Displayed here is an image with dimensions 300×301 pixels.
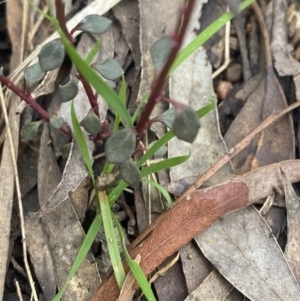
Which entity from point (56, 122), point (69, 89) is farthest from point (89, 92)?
point (56, 122)

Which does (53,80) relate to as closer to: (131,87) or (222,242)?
(131,87)

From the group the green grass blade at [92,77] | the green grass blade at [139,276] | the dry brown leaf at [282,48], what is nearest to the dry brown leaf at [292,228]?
the dry brown leaf at [282,48]

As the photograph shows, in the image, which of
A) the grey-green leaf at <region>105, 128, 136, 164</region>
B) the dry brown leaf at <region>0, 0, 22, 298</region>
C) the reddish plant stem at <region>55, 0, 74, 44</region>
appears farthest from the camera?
the dry brown leaf at <region>0, 0, 22, 298</region>

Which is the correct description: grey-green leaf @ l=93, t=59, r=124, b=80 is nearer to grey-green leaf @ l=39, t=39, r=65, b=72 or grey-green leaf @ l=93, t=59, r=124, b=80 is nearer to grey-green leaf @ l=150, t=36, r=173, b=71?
grey-green leaf @ l=39, t=39, r=65, b=72

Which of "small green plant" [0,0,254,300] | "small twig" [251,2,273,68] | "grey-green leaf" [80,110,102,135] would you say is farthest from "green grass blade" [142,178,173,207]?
"small twig" [251,2,273,68]

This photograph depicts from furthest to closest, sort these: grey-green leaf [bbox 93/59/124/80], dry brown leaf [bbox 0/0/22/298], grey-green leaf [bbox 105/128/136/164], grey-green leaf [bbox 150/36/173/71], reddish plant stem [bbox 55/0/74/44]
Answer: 1. dry brown leaf [bbox 0/0/22/298]
2. grey-green leaf [bbox 93/59/124/80]
3. grey-green leaf [bbox 105/128/136/164]
4. reddish plant stem [bbox 55/0/74/44]
5. grey-green leaf [bbox 150/36/173/71]

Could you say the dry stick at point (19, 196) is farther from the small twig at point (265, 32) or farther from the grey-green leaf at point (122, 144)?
the small twig at point (265, 32)

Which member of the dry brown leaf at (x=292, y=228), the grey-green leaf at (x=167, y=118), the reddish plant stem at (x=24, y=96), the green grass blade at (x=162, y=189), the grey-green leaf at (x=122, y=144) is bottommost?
the dry brown leaf at (x=292, y=228)
